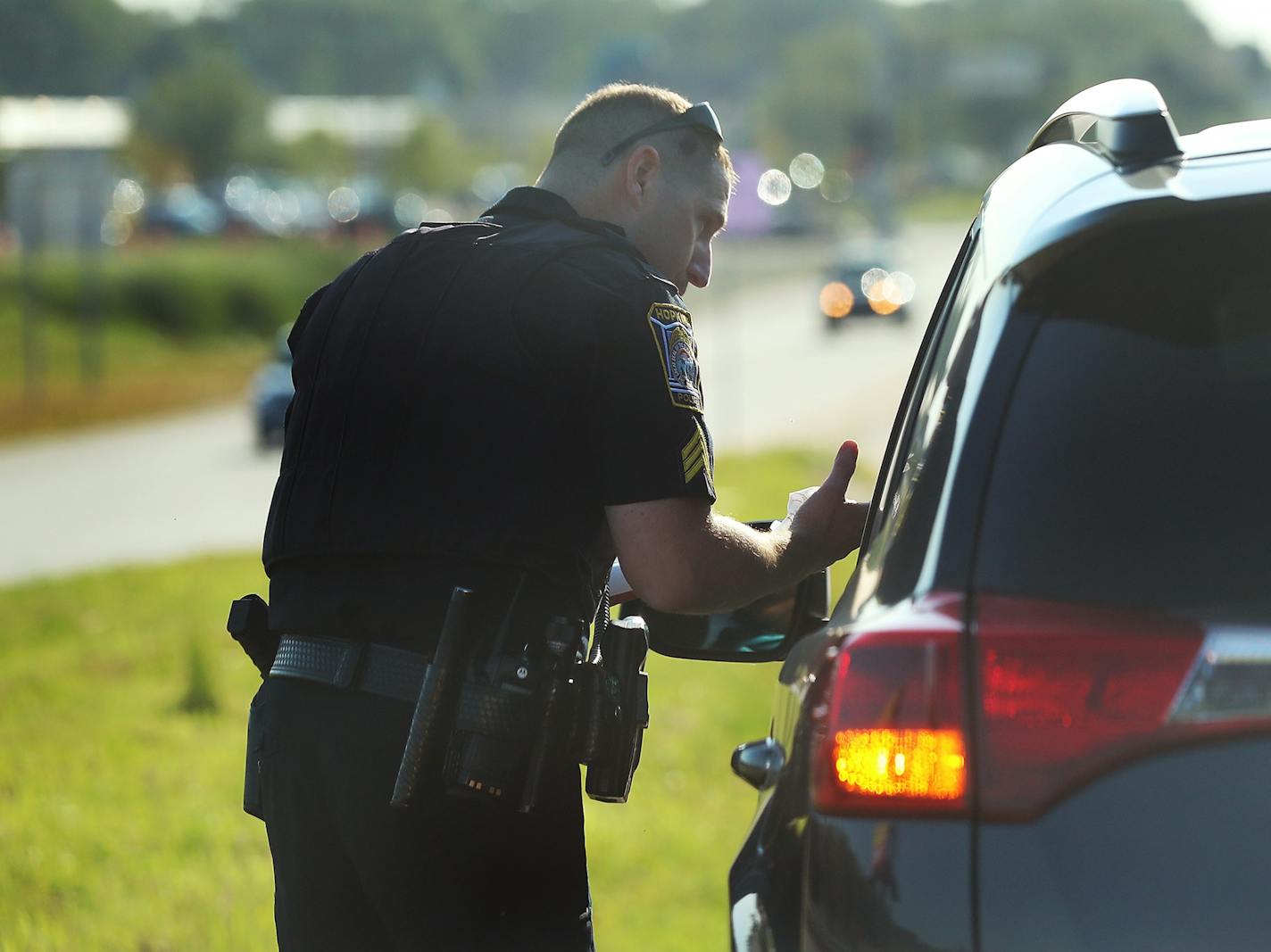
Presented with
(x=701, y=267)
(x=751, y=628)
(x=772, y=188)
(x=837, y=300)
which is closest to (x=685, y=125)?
(x=701, y=267)

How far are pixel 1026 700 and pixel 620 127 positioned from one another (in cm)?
154

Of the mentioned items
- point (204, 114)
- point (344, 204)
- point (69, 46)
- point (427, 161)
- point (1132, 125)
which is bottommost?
point (1132, 125)

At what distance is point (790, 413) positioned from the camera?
26484 mm

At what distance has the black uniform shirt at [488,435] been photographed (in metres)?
2.50

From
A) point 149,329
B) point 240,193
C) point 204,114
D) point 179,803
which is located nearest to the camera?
point 179,803

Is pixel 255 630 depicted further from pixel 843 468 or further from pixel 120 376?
pixel 120 376

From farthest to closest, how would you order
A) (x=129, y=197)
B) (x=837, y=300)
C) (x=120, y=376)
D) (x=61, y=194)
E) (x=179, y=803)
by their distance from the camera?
(x=129, y=197)
(x=837, y=300)
(x=120, y=376)
(x=61, y=194)
(x=179, y=803)

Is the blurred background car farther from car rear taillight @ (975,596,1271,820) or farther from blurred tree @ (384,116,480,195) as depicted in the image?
blurred tree @ (384,116,480,195)

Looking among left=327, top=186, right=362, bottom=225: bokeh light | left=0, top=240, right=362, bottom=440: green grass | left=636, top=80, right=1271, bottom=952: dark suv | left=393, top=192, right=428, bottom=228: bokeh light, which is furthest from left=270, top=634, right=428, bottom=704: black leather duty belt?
left=327, top=186, right=362, bottom=225: bokeh light

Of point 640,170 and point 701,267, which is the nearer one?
point 640,170

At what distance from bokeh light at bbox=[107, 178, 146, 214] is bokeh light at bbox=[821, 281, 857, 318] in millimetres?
31249

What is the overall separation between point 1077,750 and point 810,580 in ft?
4.75

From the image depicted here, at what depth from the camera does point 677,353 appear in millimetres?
2564

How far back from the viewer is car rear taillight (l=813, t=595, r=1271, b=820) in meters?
1.56
